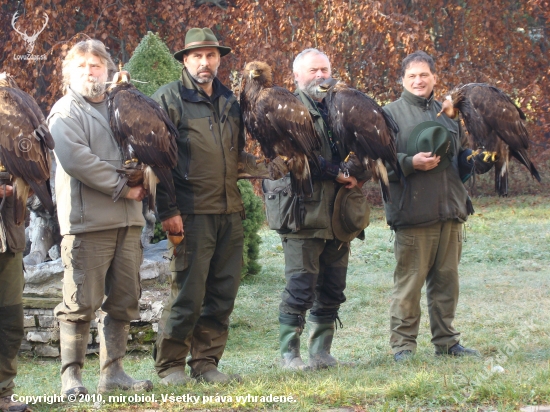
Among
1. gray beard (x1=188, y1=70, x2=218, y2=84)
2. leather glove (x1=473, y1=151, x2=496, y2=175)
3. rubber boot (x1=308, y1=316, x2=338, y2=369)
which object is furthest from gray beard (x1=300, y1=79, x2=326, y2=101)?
rubber boot (x1=308, y1=316, x2=338, y2=369)

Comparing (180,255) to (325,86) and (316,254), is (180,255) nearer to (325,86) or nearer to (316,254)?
(316,254)

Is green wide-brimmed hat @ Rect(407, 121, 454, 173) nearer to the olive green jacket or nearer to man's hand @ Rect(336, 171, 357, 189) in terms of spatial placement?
man's hand @ Rect(336, 171, 357, 189)

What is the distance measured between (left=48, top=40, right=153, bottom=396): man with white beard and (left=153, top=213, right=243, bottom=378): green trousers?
0.98ft

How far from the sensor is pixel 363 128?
5.35 metres

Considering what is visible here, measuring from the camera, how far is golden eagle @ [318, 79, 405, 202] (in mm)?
5359

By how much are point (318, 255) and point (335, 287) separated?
310 mm

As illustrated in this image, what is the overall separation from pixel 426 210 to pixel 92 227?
2455 mm

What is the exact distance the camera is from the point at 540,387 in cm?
438

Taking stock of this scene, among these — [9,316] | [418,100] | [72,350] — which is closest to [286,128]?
[418,100]

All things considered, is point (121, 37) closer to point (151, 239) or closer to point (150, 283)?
point (151, 239)

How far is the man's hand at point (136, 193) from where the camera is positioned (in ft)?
15.1

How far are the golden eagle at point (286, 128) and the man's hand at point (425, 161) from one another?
2.40 ft

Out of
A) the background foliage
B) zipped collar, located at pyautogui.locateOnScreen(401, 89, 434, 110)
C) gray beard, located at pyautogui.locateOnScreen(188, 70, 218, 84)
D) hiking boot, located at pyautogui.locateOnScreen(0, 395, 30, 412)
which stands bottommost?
hiking boot, located at pyautogui.locateOnScreen(0, 395, 30, 412)

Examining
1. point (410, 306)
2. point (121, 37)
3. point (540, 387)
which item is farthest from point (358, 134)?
point (121, 37)
